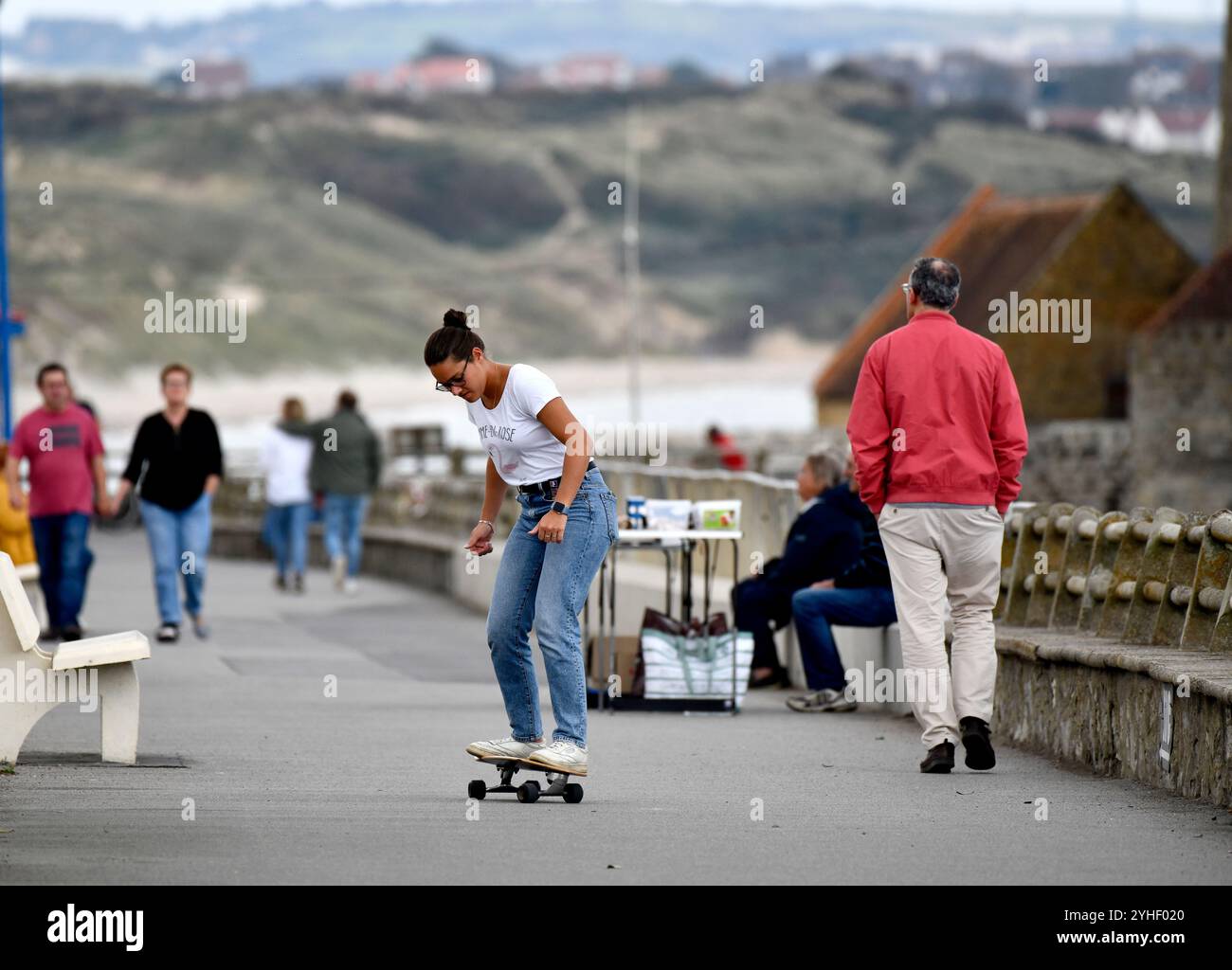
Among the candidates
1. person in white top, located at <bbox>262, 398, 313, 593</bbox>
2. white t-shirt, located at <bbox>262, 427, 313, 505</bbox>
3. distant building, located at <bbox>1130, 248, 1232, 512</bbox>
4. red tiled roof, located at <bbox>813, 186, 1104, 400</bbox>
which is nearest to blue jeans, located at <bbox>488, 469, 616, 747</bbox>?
person in white top, located at <bbox>262, 398, 313, 593</bbox>

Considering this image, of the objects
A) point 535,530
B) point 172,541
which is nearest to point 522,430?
point 535,530

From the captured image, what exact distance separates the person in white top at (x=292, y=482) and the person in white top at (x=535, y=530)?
1495 centimetres

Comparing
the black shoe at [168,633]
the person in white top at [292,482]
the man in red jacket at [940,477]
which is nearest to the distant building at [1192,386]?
the person in white top at [292,482]

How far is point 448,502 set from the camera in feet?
92.4

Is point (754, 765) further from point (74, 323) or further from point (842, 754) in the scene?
point (74, 323)

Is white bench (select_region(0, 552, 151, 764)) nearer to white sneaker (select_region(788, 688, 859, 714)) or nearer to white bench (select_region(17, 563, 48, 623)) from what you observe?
white sneaker (select_region(788, 688, 859, 714))

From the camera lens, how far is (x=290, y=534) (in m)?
24.8

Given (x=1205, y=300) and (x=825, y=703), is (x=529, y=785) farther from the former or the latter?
(x=1205, y=300)

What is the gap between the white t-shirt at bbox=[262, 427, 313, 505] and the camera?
78.4 feet

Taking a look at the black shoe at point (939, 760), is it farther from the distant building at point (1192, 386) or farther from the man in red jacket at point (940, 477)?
the distant building at point (1192, 386)

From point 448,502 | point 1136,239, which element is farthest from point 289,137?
point 448,502

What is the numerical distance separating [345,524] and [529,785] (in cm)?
1616
